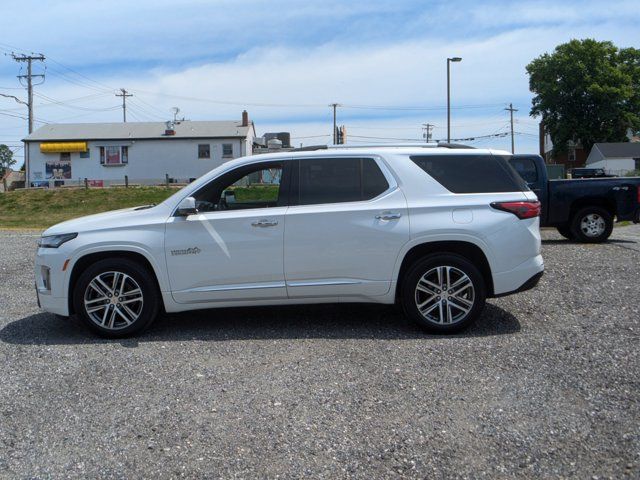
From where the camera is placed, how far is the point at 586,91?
66250 mm

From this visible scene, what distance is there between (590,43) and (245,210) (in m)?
70.4

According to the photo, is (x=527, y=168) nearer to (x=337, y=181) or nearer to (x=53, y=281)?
(x=337, y=181)

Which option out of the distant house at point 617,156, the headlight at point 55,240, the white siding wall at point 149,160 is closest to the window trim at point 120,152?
the white siding wall at point 149,160

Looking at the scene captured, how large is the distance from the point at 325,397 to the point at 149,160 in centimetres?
5277

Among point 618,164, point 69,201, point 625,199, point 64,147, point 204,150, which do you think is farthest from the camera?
point 618,164

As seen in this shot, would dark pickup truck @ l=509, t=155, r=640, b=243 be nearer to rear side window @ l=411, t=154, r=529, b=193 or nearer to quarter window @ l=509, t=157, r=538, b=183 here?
quarter window @ l=509, t=157, r=538, b=183

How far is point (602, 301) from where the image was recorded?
741 centimetres

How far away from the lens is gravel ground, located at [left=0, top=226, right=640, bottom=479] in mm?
3746

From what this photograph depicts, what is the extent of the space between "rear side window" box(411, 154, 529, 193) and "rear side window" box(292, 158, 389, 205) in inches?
17.9

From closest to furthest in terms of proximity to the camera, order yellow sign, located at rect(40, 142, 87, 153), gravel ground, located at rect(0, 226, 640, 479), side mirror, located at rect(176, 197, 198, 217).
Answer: gravel ground, located at rect(0, 226, 640, 479) < side mirror, located at rect(176, 197, 198, 217) < yellow sign, located at rect(40, 142, 87, 153)

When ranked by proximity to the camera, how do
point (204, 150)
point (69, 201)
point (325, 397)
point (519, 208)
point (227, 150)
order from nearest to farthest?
point (325, 397) < point (519, 208) < point (69, 201) < point (204, 150) < point (227, 150)

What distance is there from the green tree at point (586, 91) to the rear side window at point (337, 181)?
216 feet

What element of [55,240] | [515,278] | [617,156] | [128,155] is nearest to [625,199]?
[515,278]

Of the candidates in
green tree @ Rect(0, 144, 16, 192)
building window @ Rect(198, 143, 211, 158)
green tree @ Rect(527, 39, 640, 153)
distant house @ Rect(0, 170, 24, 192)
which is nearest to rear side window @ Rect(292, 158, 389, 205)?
building window @ Rect(198, 143, 211, 158)
